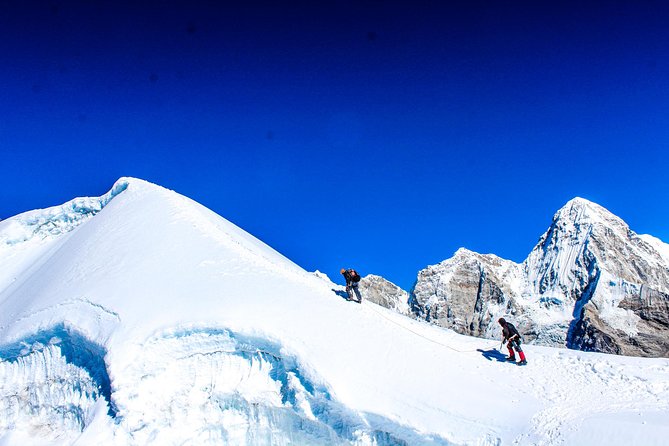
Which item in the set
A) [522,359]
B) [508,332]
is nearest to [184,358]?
[508,332]

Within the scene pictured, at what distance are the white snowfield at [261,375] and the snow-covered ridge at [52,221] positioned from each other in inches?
451

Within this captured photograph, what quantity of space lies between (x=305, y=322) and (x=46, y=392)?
849cm

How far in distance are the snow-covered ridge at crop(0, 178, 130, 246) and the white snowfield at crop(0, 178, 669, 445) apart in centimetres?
1145

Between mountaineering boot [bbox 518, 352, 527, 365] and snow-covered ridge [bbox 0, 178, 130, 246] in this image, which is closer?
mountaineering boot [bbox 518, 352, 527, 365]

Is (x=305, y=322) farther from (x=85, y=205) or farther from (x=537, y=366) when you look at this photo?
(x=85, y=205)

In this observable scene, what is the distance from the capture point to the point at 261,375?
1406cm

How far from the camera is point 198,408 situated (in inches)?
519

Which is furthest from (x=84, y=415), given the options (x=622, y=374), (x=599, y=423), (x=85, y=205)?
(x=85, y=205)

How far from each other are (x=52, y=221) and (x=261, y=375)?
75.1ft

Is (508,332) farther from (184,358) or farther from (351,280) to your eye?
(184,358)

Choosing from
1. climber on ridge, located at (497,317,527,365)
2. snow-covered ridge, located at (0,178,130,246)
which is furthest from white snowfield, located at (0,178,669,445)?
snow-covered ridge, located at (0,178,130,246)

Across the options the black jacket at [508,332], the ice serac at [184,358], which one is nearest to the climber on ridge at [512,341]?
the black jacket at [508,332]

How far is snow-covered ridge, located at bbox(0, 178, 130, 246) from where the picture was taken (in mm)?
29047

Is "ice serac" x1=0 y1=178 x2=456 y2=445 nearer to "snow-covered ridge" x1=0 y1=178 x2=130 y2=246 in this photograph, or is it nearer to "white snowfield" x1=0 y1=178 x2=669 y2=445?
"white snowfield" x1=0 y1=178 x2=669 y2=445
